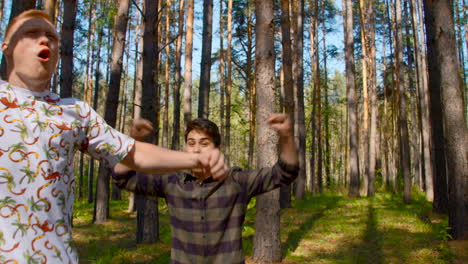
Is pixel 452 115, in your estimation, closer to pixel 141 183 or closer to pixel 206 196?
pixel 206 196

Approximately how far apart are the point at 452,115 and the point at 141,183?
711 cm

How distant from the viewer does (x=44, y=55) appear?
5.23ft

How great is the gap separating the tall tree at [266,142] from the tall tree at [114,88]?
4.81 meters

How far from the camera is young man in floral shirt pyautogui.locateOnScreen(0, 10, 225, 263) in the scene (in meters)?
1.40

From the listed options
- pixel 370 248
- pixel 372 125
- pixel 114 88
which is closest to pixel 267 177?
pixel 370 248

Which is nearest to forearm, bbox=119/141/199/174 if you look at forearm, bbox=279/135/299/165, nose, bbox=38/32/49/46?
nose, bbox=38/32/49/46

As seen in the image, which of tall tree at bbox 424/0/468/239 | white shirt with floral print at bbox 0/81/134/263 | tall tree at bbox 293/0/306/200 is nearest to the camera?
white shirt with floral print at bbox 0/81/134/263

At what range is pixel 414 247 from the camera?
7.84 meters

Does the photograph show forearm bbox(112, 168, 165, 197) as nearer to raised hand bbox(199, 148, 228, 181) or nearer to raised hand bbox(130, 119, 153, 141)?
raised hand bbox(130, 119, 153, 141)

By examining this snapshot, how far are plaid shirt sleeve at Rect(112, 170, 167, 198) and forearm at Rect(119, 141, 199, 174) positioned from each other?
72 cm

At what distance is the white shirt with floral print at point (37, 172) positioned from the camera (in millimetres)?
1391

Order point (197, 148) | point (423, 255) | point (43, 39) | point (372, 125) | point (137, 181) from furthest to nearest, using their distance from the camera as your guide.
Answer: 1. point (372, 125)
2. point (423, 255)
3. point (197, 148)
4. point (137, 181)
5. point (43, 39)

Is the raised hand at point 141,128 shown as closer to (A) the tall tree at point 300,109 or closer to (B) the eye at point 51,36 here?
(B) the eye at point 51,36


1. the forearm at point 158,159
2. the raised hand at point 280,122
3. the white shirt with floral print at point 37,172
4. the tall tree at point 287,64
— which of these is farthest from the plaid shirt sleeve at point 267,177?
the tall tree at point 287,64
